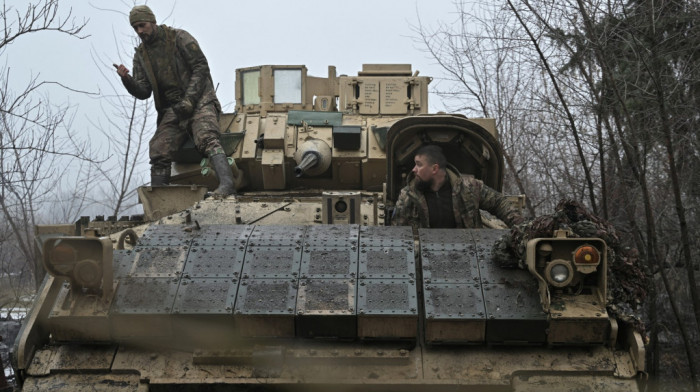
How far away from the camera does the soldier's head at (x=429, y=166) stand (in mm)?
6613

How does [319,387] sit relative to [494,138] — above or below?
below

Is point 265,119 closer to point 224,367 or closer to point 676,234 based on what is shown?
point 224,367

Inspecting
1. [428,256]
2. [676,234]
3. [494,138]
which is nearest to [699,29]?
[676,234]

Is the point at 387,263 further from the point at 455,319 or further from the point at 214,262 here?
the point at 214,262

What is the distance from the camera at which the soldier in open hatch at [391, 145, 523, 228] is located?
21.8 feet

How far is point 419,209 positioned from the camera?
6.64 m

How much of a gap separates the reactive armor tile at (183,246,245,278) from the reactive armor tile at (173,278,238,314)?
6cm

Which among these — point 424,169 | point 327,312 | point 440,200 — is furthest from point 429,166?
point 327,312

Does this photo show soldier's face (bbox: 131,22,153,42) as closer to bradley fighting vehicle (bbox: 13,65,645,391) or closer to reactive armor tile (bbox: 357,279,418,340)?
bradley fighting vehicle (bbox: 13,65,645,391)

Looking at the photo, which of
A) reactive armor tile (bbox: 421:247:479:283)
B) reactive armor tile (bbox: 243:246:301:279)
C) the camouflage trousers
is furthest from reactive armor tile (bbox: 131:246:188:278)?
the camouflage trousers

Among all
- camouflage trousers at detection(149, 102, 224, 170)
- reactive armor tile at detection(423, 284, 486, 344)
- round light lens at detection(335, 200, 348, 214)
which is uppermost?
camouflage trousers at detection(149, 102, 224, 170)

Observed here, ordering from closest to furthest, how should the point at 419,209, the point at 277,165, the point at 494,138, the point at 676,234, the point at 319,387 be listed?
1. the point at 319,387
2. the point at 419,209
3. the point at 494,138
4. the point at 277,165
5. the point at 676,234

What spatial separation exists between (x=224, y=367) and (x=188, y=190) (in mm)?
2997

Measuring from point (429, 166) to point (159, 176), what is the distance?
132 inches
